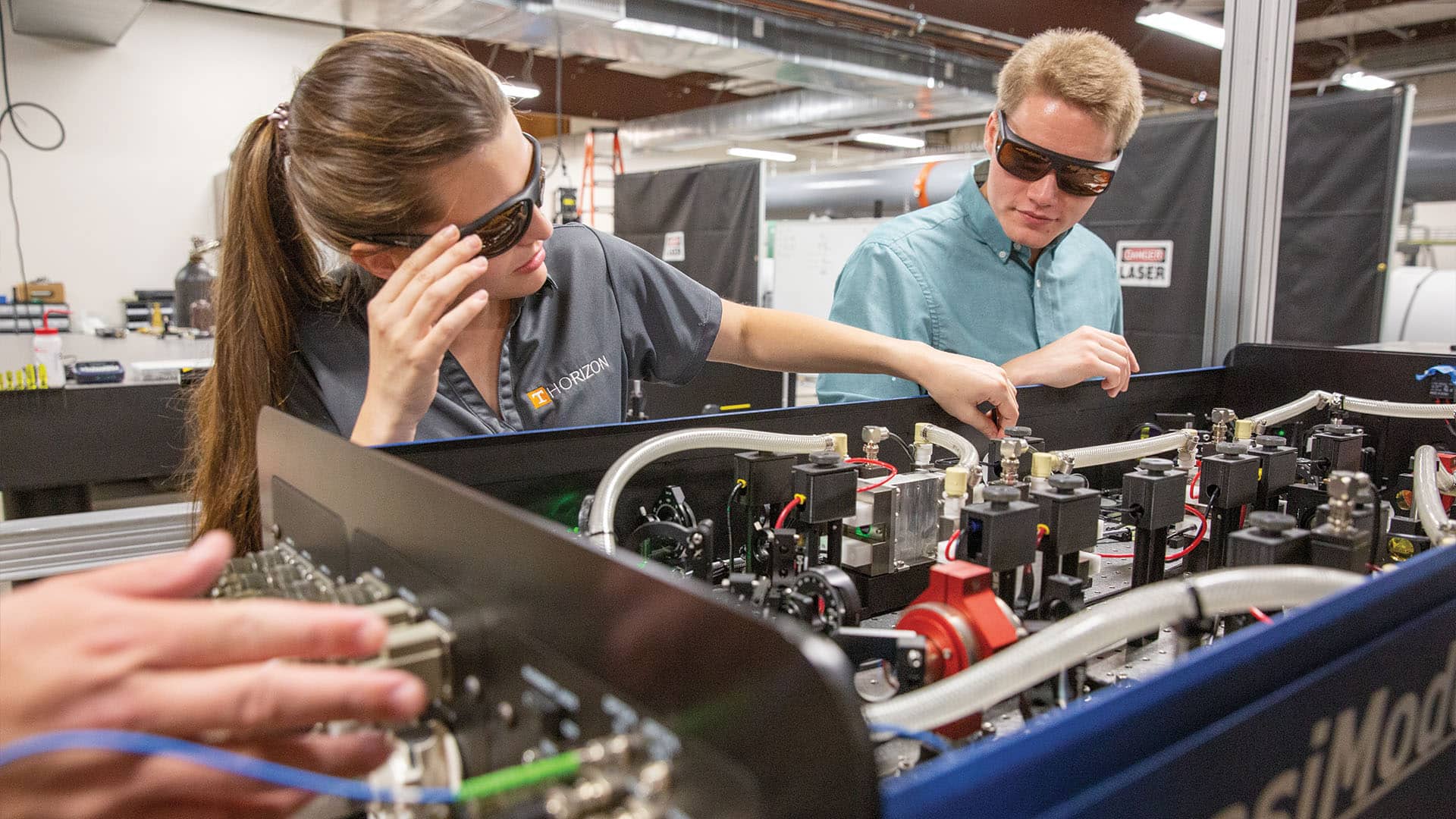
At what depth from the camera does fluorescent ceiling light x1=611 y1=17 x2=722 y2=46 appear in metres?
4.54

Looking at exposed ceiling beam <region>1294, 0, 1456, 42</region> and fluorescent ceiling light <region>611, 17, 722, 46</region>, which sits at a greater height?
exposed ceiling beam <region>1294, 0, 1456, 42</region>

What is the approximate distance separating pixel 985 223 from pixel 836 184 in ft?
12.0

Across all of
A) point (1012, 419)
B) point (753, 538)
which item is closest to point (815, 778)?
point (753, 538)

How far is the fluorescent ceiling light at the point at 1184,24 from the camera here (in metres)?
4.46

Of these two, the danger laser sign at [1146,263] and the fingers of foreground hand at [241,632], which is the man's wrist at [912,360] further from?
the danger laser sign at [1146,263]

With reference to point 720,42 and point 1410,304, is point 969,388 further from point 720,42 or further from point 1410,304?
point 720,42

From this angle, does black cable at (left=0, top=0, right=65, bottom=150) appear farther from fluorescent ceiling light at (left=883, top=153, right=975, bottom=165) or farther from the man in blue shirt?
the man in blue shirt

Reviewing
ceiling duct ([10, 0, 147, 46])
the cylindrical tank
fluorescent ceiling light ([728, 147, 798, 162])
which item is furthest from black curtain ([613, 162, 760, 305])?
fluorescent ceiling light ([728, 147, 798, 162])

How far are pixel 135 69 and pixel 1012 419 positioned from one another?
19.6ft

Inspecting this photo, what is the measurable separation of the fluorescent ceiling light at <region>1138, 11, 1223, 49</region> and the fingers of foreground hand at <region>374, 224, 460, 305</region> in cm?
456

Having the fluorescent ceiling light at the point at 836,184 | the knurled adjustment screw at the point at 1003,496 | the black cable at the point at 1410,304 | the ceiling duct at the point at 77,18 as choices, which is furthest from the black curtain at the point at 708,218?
the knurled adjustment screw at the point at 1003,496

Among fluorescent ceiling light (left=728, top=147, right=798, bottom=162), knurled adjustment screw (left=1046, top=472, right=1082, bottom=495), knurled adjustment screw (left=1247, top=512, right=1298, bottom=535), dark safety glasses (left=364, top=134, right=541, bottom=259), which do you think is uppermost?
fluorescent ceiling light (left=728, top=147, right=798, bottom=162)

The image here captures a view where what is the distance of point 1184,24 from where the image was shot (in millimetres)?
4617

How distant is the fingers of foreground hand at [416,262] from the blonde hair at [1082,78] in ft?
3.20
